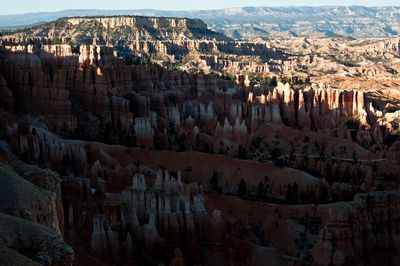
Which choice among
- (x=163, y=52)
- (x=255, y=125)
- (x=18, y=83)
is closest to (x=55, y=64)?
(x=18, y=83)

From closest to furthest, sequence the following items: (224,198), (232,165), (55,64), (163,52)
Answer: (224,198), (232,165), (55,64), (163,52)

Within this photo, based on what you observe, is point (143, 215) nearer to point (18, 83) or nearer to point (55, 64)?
point (18, 83)

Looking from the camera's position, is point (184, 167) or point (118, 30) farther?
point (118, 30)

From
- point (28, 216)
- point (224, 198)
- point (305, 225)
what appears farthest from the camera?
point (224, 198)

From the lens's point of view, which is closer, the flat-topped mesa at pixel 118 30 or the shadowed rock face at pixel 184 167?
the shadowed rock face at pixel 184 167

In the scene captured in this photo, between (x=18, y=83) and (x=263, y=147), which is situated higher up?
(x=18, y=83)

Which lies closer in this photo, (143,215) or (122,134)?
(143,215)

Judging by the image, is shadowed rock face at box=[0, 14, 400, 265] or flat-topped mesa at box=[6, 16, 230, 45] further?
flat-topped mesa at box=[6, 16, 230, 45]

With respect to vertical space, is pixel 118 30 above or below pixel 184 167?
above
